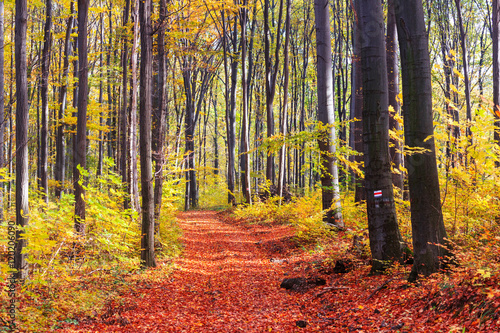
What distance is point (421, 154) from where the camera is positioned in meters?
4.34

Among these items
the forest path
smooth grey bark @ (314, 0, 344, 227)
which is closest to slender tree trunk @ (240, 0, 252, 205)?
smooth grey bark @ (314, 0, 344, 227)

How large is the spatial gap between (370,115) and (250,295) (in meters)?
3.74

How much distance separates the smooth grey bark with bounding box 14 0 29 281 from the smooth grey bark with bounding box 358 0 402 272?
5.86m

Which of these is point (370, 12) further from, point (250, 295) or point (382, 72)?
point (250, 295)

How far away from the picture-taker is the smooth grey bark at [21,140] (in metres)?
5.64

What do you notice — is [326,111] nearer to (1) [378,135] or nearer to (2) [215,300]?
(1) [378,135]

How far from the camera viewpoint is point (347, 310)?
175 inches

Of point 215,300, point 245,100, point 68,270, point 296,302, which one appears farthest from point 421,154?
point 245,100

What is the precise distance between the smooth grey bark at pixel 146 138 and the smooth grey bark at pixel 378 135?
4.55 meters

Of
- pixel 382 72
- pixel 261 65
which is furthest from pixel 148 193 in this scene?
pixel 261 65

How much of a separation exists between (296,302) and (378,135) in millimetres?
2989

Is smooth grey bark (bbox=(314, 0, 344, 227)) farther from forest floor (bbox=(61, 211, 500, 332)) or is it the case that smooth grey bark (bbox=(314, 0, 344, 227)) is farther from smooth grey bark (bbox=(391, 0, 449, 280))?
smooth grey bark (bbox=(391, 0, 449, 280))

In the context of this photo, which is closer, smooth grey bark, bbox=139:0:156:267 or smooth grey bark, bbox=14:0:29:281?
smooth grey bark, bbox=14:0:29:281

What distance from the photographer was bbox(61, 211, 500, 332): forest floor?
340cm
